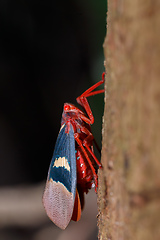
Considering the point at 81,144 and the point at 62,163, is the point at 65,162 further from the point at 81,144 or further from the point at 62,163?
the point at 81,144

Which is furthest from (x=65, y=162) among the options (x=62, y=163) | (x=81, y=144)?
(x=81, y=144)

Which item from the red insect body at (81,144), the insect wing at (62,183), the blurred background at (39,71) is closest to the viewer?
the insect wing at (62,183)

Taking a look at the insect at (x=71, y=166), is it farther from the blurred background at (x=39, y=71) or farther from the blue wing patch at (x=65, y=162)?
the blurred background at (x=39, y=71)

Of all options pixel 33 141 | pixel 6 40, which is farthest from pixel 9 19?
pixel 33 141

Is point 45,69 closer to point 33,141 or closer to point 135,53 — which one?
point 33,141

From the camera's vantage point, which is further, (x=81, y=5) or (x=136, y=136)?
(x=81, y=5)

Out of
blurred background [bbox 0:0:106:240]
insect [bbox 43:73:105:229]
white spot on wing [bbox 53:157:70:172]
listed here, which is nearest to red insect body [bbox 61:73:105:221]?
insect [bbox 43:73:105:229]

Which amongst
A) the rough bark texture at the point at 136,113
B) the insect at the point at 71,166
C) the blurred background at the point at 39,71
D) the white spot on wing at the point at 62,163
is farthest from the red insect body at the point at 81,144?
the blurred background at the point at 39,71
